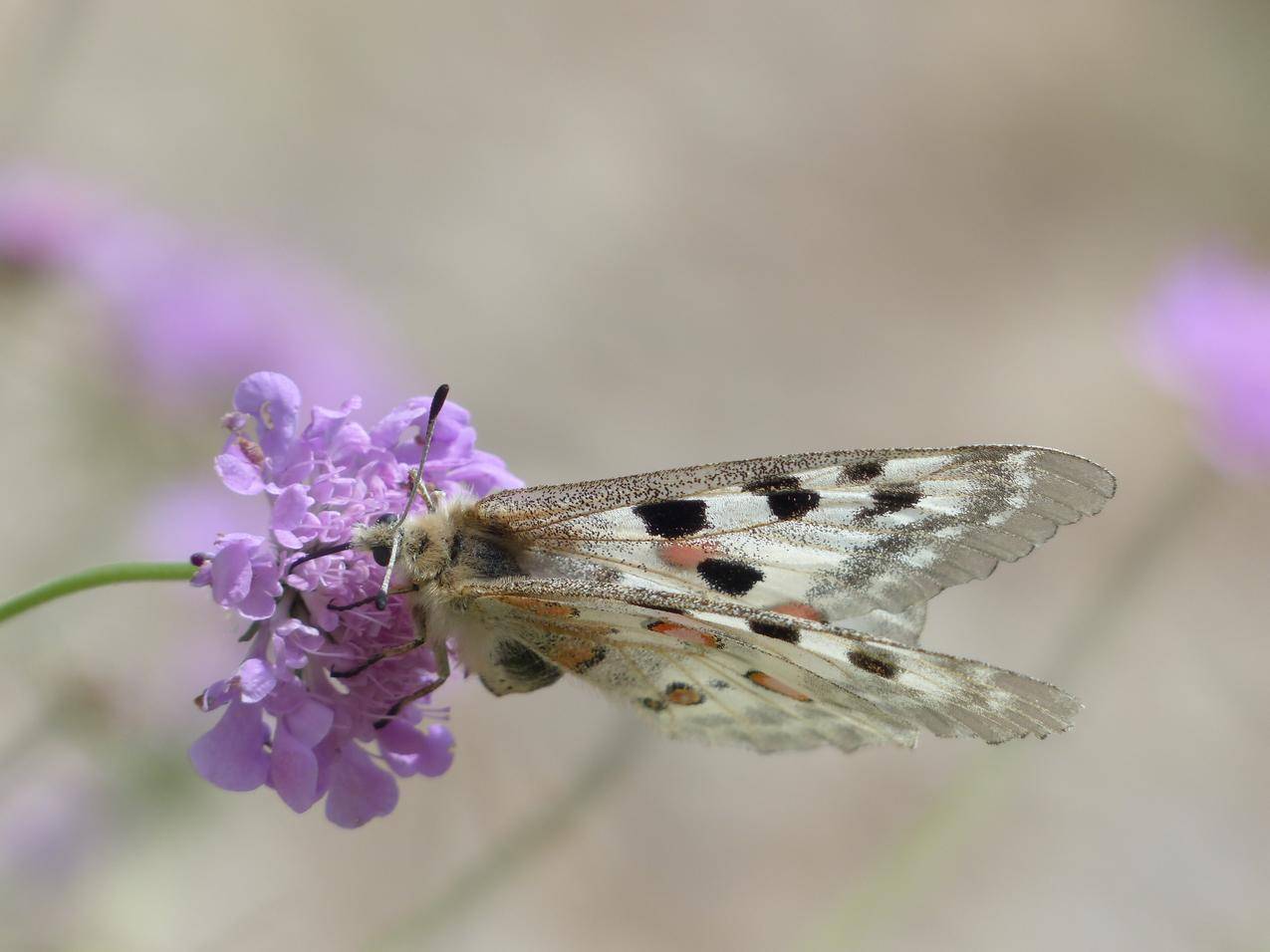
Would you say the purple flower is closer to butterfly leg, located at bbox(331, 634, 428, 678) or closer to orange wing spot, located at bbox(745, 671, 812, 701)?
butterfly leg, located at bbox(331, 634, 428, 678)

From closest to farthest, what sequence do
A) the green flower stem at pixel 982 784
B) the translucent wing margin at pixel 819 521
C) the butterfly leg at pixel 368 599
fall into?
the butterfly leg at pixel 368 599, the translucent wing margin at pixel 819 521, the green flower stem at pixel 982 784

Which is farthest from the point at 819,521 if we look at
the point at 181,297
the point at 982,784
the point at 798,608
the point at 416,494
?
the point at 181,297

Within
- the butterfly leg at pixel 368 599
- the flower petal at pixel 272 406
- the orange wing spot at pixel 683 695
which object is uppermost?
the flower petal at pixel 272 406

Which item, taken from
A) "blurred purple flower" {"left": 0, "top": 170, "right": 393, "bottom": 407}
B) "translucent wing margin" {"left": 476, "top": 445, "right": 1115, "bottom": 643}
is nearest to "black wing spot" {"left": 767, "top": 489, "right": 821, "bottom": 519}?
"translucent wing margin" {"left": 476, "top": 445, "right": 1115, "bottom": 643}

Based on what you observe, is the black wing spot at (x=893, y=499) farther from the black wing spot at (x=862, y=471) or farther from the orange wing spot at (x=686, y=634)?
the orange wing spot at (x=686, y=634)

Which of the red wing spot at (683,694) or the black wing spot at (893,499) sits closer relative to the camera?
the black wing spot at (893,499)

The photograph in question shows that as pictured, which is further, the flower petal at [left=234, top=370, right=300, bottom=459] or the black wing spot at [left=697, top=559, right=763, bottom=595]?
the black wing spot at [left=697, top=559, right=763, bottom=595]

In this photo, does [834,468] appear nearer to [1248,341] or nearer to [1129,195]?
[1248,341]

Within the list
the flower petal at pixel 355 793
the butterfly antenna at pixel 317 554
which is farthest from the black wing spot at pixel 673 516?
the flower petal at pixel 355 793
